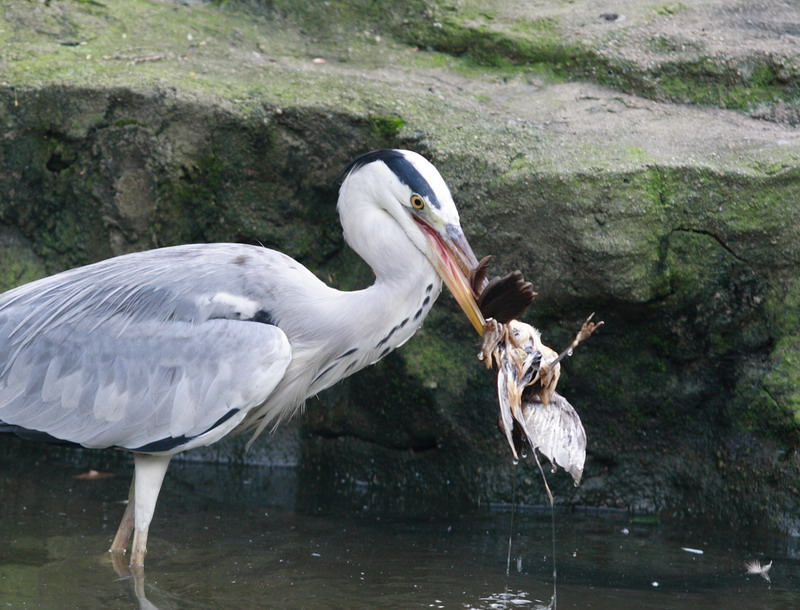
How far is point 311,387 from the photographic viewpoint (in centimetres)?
417

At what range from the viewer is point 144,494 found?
3.85 metres

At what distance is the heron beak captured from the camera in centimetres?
355

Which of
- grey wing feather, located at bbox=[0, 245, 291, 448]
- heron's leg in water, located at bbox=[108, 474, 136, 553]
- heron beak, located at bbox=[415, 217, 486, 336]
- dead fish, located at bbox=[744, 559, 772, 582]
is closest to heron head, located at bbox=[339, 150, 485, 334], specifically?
heron beak, located at bbox=[415, 217, 486, 336]

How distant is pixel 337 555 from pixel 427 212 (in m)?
1.61

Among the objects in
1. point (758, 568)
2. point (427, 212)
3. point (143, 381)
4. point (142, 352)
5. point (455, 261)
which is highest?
point (427, 212)

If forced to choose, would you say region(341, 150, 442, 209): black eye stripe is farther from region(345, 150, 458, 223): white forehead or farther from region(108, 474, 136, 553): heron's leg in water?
region(108, 474, 136, 553): heron's leg in water

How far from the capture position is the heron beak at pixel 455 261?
3.55 meters

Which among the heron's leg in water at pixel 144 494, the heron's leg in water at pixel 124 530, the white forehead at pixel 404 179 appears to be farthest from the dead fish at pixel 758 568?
the heron's leg in water at pixel 124 530

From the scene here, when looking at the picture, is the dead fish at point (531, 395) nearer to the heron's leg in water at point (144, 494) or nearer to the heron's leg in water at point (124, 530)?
the heron's leg in water at point (144, 494)

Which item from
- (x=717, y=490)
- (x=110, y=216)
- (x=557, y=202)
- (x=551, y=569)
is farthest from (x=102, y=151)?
(x=717, y=490)

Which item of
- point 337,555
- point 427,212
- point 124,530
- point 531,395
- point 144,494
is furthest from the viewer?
point 337,555

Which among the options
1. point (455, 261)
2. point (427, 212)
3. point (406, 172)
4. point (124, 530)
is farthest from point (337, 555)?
point (406, 172)

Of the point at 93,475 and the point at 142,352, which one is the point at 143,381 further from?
the point at 93,475

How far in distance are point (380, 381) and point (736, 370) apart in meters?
1.69
